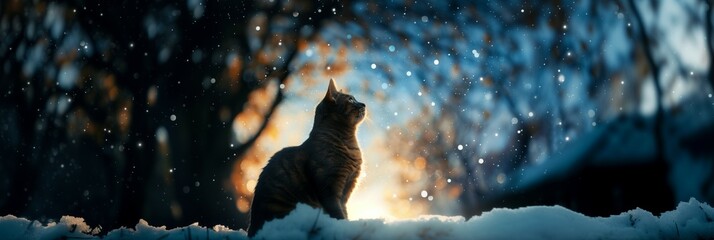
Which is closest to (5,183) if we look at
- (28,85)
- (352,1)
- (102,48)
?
(28,85)

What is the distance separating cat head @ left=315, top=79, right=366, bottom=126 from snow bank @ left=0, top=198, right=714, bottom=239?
2263 millimetres

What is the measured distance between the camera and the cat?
144 inches

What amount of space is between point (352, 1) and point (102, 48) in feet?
13.4

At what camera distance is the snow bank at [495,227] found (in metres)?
2.16

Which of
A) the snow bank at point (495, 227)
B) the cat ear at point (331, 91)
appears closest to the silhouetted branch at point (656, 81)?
the cat ear at point (331, 91)

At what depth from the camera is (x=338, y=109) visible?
4.70m

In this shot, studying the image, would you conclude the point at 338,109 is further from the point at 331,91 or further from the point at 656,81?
the point at 656,81

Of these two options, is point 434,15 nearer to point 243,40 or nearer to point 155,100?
point 243,40

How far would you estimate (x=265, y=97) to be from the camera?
10.5 m

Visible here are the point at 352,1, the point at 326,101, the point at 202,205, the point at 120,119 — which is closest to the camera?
the point at 326,101

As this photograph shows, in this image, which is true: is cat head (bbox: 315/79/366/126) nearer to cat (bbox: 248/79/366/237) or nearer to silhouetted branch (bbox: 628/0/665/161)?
cat (bbox: 248/79/366/237)

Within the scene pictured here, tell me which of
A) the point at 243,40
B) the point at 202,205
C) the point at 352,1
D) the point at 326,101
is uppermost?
the point at 352,1

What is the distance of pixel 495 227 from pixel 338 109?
2.62m

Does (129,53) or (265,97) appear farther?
(265,97)
